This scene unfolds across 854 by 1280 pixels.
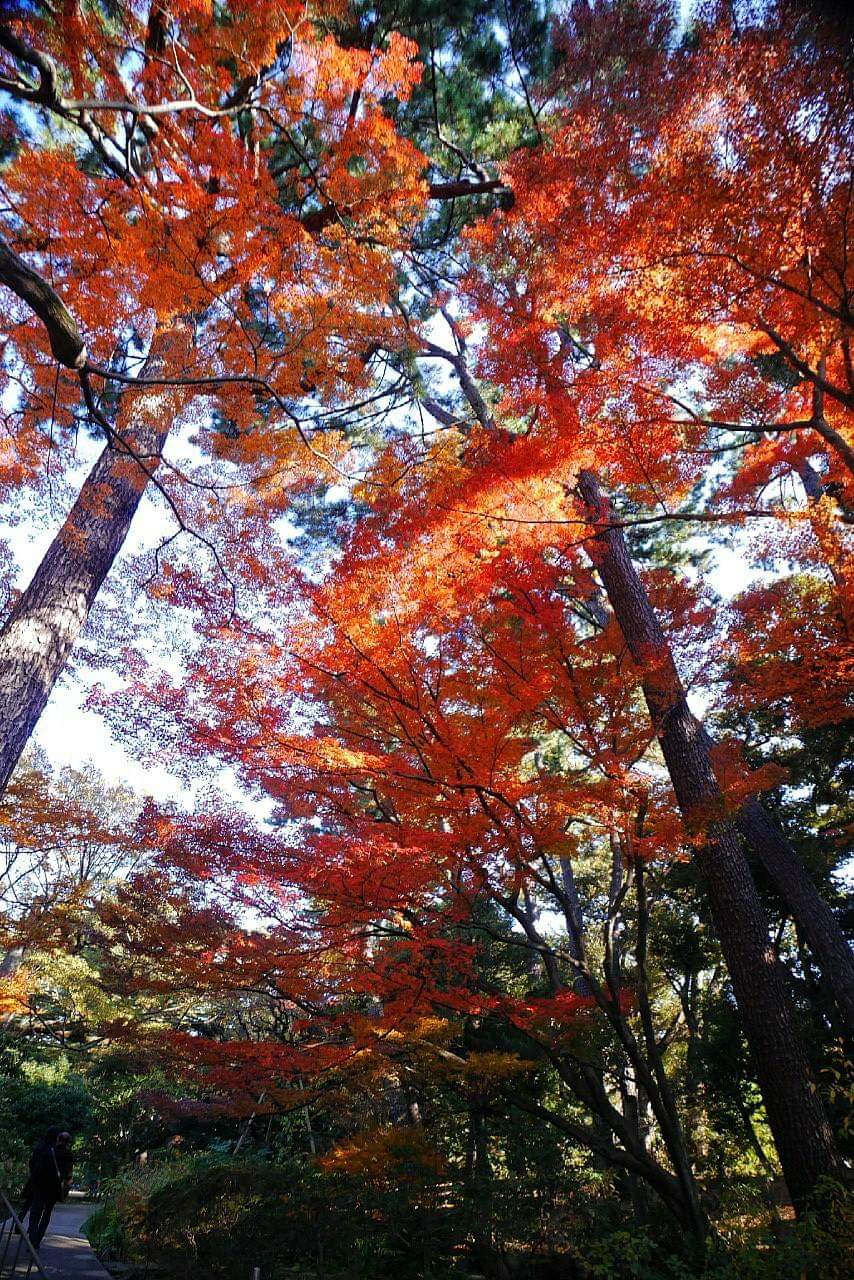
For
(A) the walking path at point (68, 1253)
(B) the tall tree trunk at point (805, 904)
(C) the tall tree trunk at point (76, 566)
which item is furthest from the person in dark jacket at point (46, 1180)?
(B) the tall tree trunk at point (805, 904)

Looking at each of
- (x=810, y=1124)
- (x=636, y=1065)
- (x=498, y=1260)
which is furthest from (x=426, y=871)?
(x=810, y=1124)

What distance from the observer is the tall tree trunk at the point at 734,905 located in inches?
193

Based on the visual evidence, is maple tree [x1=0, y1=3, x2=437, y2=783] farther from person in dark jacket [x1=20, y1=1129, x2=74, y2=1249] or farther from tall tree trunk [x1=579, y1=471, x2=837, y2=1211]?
person in dark jacket [x1=20, y1=1129, x2=74, y2=1249]

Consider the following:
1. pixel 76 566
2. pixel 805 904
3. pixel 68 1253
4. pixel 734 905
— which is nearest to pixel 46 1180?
pixel 68 1253

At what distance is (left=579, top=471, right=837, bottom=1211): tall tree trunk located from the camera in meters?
4.89

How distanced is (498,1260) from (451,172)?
13.1 metres

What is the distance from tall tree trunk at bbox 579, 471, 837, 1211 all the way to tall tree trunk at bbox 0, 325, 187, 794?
4.86m

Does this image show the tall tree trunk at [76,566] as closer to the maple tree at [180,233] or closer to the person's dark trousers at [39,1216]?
Result: the maple tree at [180,233]

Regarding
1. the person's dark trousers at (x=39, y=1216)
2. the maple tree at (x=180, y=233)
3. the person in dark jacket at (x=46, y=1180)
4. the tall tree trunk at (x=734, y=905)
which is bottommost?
the person's dark trousers at (x=39, y=1216)

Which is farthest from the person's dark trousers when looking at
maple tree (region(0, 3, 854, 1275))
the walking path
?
maple tree (region(0, 3, 854, 1275))

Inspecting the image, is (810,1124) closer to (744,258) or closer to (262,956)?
(262,956)

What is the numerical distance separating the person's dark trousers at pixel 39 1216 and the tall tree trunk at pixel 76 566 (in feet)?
16.6

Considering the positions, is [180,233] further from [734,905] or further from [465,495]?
[734,905]

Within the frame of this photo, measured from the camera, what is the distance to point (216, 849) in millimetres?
7707
